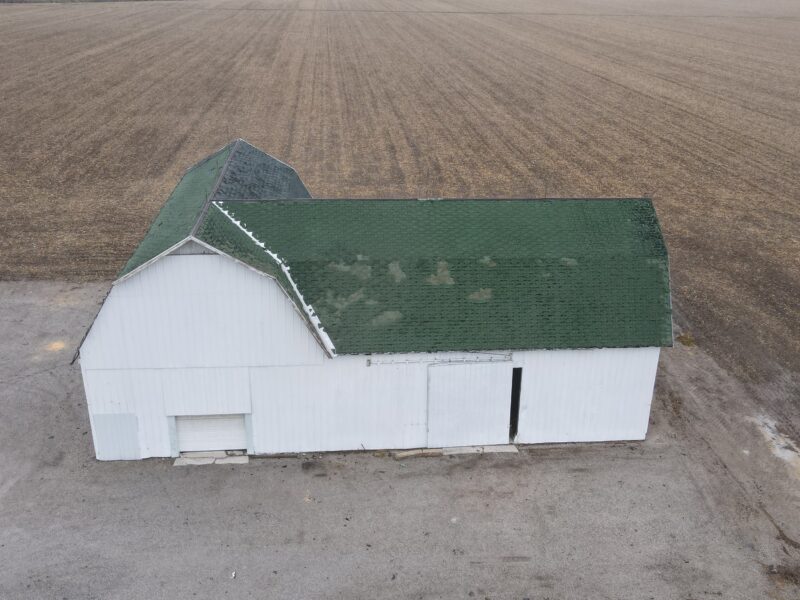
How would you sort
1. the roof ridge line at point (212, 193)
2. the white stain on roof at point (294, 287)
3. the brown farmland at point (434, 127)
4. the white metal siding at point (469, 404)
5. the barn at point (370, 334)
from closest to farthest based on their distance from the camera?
the roof ridge line at point (212, 193) < the barn at point (370, 334) < the white stain on roof at point (294, 287) < the white metal siding at point (469, 404) < the brown farmland at point (434, 127)

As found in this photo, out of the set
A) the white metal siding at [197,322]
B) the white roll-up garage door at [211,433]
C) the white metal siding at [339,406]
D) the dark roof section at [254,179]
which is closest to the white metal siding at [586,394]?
the white metal siding at [339,406]

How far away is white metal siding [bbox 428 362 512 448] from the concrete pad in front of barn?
0.56 meters

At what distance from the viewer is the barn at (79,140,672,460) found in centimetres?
1611

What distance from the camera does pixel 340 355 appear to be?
16453 mm

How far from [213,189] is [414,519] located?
31.9 ft

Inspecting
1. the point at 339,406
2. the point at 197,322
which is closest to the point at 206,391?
the point at 197,322

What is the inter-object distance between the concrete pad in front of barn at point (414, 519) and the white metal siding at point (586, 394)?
412mm

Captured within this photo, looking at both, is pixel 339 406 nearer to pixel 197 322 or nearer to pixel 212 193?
pixel 197 322

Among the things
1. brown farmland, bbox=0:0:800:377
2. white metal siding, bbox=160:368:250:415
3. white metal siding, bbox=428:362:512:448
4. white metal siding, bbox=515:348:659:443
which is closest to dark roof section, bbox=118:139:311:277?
A: white metal siding, bbox=160:368:250:415

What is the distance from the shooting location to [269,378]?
54.6ft

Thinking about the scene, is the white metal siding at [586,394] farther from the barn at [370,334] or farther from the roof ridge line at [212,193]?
the roof ridge line at [212,193]

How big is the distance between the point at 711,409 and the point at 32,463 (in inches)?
633

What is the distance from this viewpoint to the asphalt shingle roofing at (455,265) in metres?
16.8

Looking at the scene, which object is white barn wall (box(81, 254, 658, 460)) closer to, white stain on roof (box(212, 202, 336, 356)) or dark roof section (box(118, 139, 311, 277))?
white stain on roof (box(212, 202, 336, 356))
